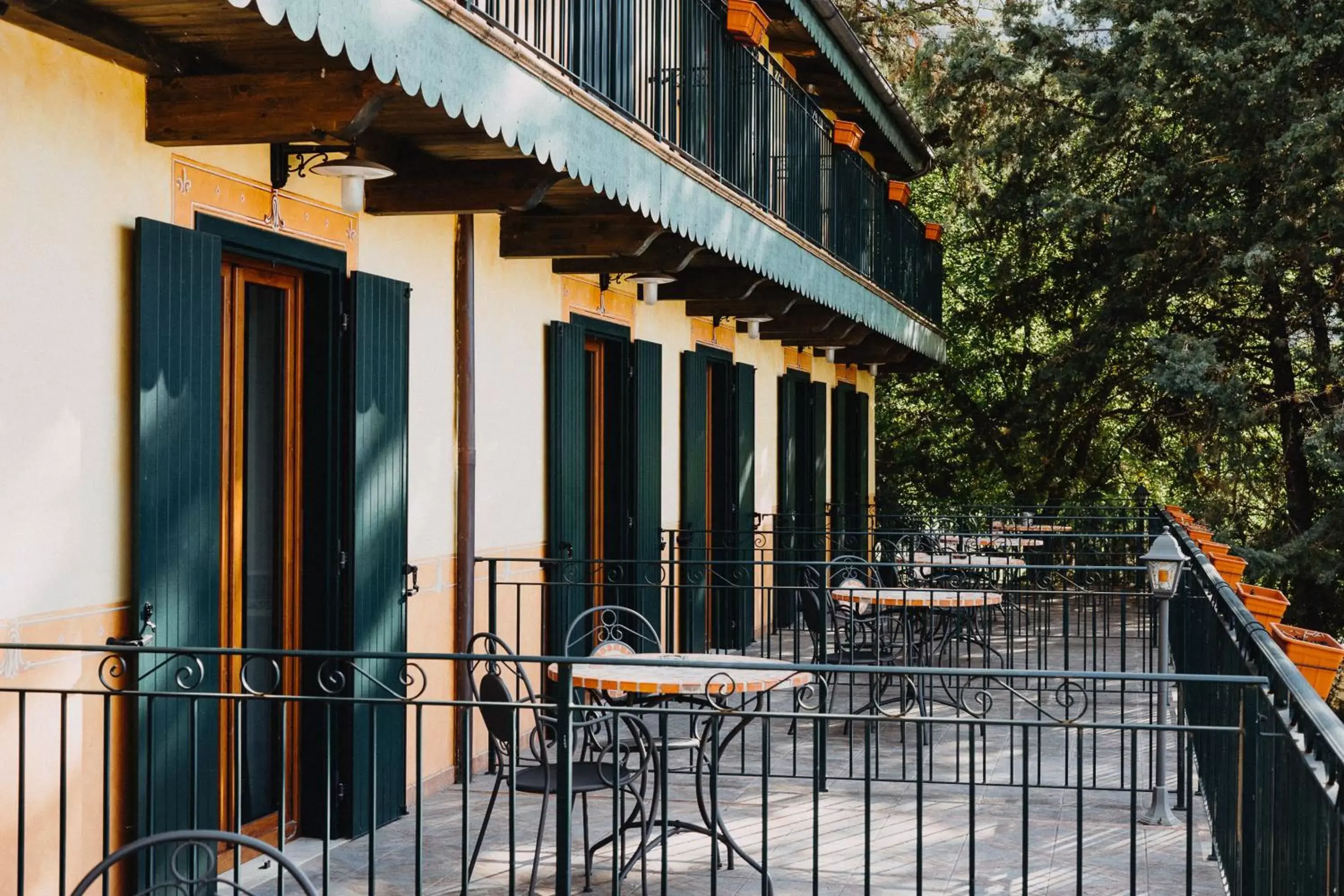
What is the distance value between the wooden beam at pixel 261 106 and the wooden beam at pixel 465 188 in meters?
1.37

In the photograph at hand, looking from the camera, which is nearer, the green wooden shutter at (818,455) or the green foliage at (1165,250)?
the green foliage at (1165,250)

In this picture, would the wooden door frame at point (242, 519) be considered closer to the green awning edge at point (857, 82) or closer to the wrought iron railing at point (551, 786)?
the wrought iron railing at point (551, 786)

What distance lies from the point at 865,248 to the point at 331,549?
8868 mm

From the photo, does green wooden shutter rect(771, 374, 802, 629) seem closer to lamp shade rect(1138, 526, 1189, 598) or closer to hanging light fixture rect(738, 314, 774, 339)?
hanging light fixture rect(738, 314, 774, 339)

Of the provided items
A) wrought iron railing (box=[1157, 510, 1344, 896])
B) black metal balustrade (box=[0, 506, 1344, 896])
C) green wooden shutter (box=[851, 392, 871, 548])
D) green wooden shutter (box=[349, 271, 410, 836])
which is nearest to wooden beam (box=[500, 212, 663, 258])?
green wooden shutter (box=[349, 271, 410, 836])

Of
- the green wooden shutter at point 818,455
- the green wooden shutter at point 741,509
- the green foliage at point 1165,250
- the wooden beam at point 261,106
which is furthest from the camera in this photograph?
the green wooden shutter at point 818,455

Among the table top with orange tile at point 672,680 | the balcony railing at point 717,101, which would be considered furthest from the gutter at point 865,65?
the table top with orange tile at point 672,680

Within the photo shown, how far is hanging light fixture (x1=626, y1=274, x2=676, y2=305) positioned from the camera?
9.79m

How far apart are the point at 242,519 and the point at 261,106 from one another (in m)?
1.76

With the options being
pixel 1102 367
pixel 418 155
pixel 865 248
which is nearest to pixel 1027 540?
pixel 1102 367

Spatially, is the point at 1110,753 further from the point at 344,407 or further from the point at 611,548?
the point at 344,407

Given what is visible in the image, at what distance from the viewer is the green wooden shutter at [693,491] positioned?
39.4 feet

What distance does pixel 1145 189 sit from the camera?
719 inches

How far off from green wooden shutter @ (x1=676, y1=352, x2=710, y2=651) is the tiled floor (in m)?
3.37
